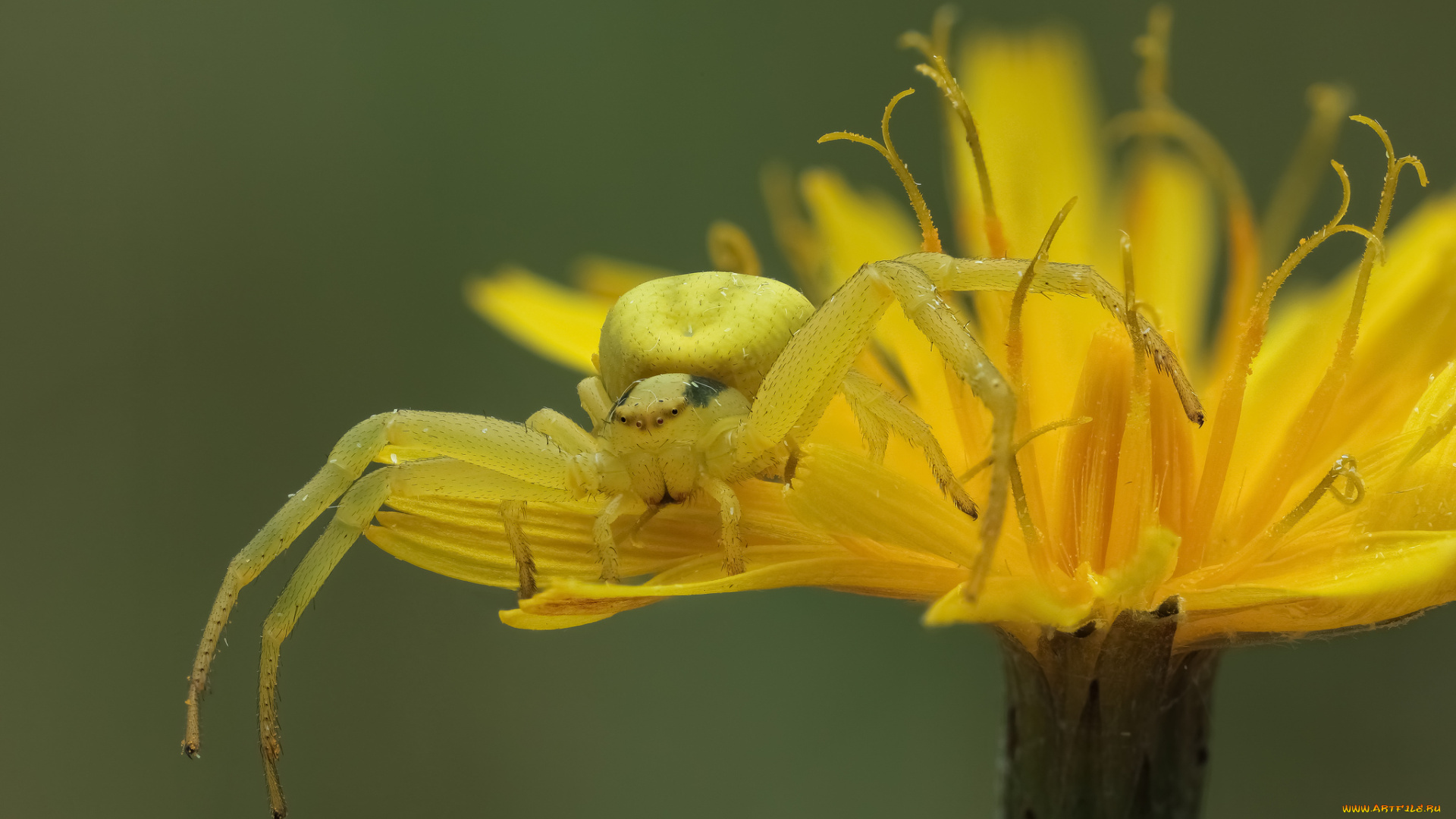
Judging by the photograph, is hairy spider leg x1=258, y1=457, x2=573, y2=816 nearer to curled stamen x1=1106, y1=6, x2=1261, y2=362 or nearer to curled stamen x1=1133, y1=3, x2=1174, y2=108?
Result: curled stamen x1=1106, y1=6, x2=1261, y2=362

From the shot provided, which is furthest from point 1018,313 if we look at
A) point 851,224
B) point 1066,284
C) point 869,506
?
point 851,224

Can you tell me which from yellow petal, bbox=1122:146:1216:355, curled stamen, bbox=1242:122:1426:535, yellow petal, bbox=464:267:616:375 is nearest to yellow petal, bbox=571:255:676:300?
yellow petal, bbox=464:267:616:375

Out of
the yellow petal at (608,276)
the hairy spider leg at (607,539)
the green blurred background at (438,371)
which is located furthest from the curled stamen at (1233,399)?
the green blurred background at (438,371)

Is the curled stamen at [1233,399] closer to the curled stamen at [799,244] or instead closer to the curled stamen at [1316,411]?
the curled stamen at [1316,411]

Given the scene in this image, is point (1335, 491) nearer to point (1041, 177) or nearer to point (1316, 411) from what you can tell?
point (1316, 411)

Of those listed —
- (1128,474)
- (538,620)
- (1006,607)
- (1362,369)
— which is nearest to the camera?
(1006,607)

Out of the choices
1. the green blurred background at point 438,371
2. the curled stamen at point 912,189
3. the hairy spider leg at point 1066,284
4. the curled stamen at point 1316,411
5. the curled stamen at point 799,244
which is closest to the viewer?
the hairy spider leg at point 1066,284
